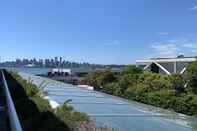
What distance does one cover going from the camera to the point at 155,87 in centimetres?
4153

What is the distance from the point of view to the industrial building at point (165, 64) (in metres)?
65.9

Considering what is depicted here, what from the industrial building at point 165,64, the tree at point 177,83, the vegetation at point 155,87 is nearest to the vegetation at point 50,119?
the vegetation at point 155,87

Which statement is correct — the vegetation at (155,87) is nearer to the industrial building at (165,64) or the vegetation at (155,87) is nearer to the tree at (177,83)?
the tree at (177,83)

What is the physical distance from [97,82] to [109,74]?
1858mm

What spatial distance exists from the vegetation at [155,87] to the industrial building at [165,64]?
17.5 metres

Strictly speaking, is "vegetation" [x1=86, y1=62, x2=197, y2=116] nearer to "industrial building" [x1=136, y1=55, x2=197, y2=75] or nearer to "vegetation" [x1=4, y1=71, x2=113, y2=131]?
"industrial building" [x1=136, y1=55, x2=197, y2=75]

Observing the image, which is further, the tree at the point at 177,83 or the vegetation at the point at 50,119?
the tree at the point at 177,83

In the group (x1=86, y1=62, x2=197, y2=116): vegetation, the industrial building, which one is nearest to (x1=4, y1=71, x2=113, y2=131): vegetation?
(x1=86, y1=62, x2=197, y2=116): vegetation

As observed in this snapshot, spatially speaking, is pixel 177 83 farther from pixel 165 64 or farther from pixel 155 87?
pixel 165 64

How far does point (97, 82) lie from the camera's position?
4941 cm

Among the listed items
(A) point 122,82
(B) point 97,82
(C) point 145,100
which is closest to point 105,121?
(C) point 145,100

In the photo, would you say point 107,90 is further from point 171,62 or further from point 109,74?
point 171,62

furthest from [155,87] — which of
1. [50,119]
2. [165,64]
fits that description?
[165,64]

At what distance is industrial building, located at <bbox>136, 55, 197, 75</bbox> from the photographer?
65.9 metres
